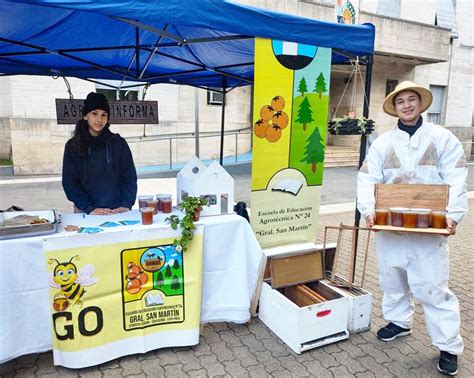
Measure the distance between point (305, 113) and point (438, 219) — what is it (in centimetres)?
131

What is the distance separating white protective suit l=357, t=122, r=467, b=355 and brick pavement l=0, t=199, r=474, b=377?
0.31 meters

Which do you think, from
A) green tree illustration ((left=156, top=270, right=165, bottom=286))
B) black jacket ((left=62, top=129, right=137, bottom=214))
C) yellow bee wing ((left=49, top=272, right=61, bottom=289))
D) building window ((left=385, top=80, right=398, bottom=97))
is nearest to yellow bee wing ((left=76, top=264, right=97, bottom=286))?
yellow bee wing ((left=49, top=272, right=61, bottom=289))

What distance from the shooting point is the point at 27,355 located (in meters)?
2.55

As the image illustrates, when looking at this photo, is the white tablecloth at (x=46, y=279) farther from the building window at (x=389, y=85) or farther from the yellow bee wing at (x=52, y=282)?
the building window at (x=389, y=85)

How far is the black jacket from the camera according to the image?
2939 millimetres

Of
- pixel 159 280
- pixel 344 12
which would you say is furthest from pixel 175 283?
pixel 344 12

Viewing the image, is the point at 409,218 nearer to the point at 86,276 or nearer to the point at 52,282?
the point at 86,276

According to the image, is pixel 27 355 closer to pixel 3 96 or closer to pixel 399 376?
pixel 399 376

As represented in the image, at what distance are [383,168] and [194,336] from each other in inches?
69.3

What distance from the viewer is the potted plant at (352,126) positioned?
337 centimetres

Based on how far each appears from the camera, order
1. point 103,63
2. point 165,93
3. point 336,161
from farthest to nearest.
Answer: point 336,161 → point 165,93 → point 103,63

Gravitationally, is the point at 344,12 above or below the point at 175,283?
above

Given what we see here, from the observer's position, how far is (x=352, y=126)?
339 cm

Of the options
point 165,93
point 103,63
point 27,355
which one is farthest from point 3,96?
point 27,355
